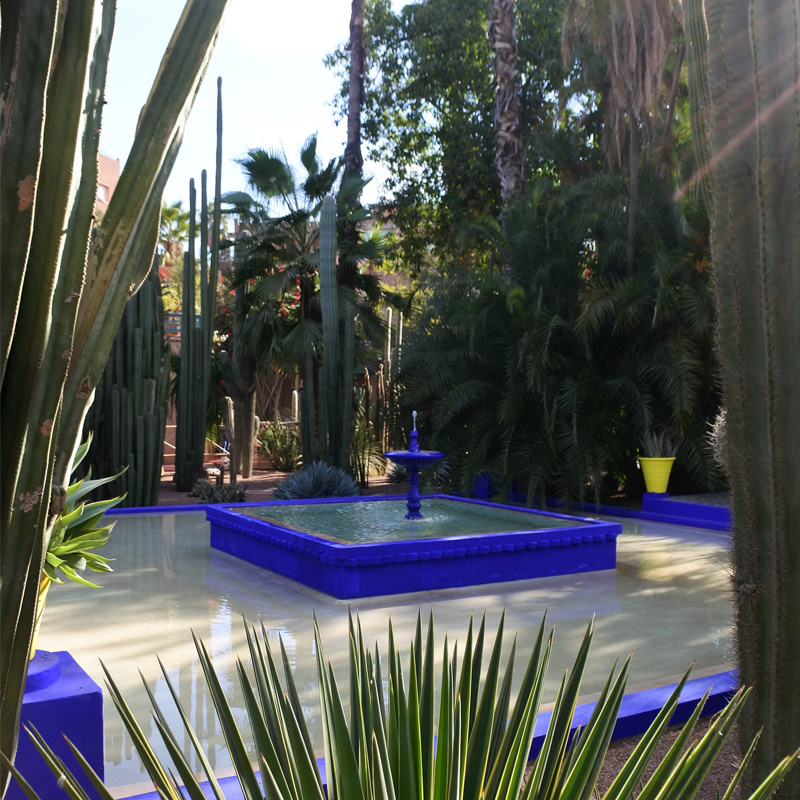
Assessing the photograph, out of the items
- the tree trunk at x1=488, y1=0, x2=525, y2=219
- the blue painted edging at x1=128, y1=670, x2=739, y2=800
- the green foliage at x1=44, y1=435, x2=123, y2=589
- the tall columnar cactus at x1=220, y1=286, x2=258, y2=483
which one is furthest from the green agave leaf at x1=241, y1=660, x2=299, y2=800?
the tall columnar cactus at x1=220, y1=286, x2=258, y2=483

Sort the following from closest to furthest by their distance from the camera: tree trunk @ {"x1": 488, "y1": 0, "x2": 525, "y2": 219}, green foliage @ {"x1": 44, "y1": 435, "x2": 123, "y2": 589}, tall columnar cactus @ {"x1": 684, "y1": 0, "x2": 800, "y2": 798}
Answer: tall columnar cactus @ {"x1": 684, "y1": 0, "x2": 800, "y2": 798}, green foliage @ {"x1": 44, "y1": 435, "x2": 123, "y2": 589}, tree trunk @ {"x1": 488, "y1": 0, "x2": 525, "y2": 219}

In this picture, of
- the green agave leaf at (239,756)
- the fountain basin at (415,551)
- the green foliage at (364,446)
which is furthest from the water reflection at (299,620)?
the green foliage at (364,446)

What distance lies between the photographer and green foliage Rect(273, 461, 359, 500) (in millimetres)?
11625

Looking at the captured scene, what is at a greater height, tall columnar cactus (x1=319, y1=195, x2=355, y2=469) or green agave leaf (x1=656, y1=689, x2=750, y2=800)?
tall columnar cactus (x1=319, y1=195, x2=355, y2=469)

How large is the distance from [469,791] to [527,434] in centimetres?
1093

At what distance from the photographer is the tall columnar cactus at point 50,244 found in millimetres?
1223

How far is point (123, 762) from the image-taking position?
3637 millimetres

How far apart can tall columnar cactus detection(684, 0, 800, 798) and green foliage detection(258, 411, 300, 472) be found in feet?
53.7

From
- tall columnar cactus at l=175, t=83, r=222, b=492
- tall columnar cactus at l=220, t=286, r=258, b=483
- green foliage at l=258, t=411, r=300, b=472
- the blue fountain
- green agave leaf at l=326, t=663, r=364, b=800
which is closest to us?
green agave leaf at l=326, t=663, r=364, b=800

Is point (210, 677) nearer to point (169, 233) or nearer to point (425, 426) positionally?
point (425, 426)

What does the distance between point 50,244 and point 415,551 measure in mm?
6054

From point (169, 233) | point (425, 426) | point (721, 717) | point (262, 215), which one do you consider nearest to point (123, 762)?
point (721, 717)

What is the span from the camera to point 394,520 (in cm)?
921

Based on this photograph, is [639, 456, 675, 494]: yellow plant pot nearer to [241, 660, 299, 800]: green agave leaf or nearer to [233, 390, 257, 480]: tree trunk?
[233, 390, 257, 480]: tree trunk
